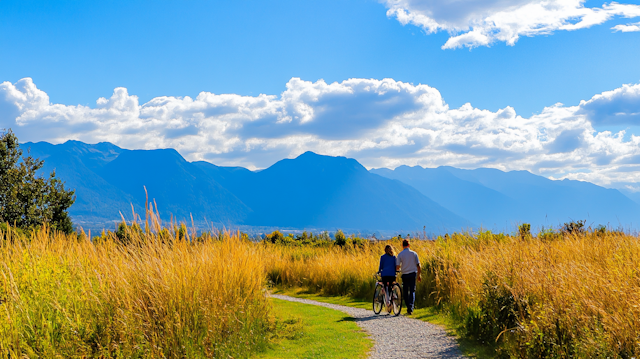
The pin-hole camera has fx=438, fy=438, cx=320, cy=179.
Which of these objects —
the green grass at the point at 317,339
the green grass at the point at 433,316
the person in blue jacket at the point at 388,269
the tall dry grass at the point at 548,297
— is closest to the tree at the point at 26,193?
the green grass at the point at 433,316

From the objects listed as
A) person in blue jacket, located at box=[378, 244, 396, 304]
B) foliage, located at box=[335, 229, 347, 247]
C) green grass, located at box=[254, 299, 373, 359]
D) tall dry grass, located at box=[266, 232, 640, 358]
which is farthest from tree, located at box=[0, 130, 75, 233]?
tall dry grass, located at box=[266, 232, 640, 358]

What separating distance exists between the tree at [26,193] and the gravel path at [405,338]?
20020 mm

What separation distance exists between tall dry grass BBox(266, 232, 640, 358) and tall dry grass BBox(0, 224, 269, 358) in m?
4.51

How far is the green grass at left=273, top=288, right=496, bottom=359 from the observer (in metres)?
8.05

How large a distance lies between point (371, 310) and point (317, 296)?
181 inches

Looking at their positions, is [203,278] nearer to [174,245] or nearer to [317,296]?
[174,245]

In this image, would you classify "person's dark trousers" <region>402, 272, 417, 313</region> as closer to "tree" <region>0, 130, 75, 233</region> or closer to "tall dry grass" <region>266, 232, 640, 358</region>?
"tall dry grass" <region>266, 232, 640, 358</region>

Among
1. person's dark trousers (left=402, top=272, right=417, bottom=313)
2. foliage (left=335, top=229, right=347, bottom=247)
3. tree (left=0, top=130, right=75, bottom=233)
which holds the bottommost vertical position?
person's dark trousers (left=402, top=272, right=417, bottom=313)

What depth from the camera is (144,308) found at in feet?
21.8

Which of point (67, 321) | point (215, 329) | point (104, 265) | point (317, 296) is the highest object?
point (104, 265)

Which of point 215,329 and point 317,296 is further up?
point 215,329

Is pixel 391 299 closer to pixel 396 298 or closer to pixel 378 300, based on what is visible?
pixel 396 298

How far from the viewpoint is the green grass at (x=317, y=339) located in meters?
8.20

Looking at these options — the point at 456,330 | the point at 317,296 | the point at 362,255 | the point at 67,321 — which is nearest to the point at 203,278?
the point at 67,321
